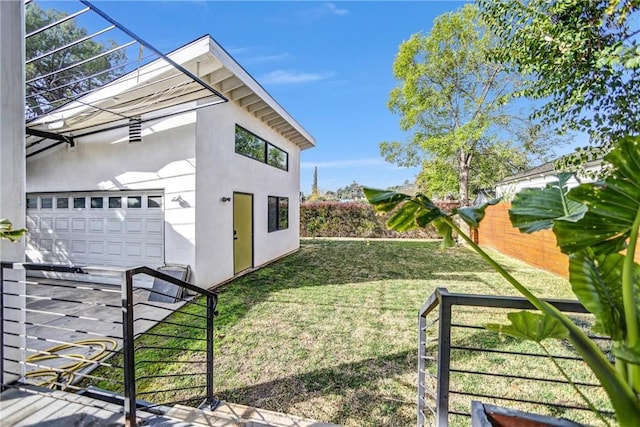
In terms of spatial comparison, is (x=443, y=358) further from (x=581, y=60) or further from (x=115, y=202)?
(x=115, y=202)

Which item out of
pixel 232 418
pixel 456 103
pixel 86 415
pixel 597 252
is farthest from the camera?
pixel 456 103

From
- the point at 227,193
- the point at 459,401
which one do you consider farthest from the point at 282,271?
the point at 459,401

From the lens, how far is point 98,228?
22.2 ft

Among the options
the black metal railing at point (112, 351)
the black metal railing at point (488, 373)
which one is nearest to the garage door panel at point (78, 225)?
the black metal railing at point (112, 351)

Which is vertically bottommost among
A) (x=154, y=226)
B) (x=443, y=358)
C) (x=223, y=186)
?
(x=443, y=358)

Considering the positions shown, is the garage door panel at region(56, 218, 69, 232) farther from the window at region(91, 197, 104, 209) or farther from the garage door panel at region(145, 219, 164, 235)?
the garage door panel at region(145, 219, 164, 235)

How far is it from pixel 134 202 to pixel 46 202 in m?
2.88

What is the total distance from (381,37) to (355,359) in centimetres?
1325

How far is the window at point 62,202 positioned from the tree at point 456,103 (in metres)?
13.2

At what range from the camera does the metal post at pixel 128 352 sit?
1883mm

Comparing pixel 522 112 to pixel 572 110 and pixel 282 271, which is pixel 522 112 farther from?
pixel 282 271

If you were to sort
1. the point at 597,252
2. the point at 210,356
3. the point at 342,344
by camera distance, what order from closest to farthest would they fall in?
the point at 597,252, the point at 210,356, the point at 342,344

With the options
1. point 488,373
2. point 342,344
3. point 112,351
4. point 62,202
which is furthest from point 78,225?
point 488,373

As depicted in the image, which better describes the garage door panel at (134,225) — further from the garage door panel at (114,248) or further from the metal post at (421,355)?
the metal post at (421,355)
